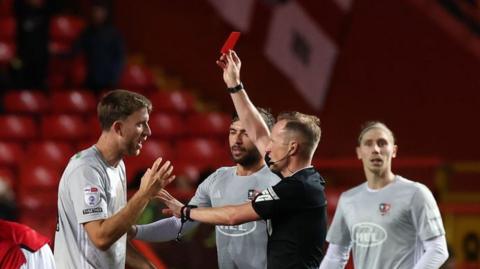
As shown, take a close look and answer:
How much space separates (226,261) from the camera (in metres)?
6.08

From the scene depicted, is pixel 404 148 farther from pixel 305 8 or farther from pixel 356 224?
pixel 356 224

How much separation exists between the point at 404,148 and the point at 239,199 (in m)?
7.10

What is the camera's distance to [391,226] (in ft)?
22.0

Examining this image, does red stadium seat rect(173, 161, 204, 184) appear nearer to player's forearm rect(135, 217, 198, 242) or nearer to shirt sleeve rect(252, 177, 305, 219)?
player's forearm rect(135, 217, 198, 242)

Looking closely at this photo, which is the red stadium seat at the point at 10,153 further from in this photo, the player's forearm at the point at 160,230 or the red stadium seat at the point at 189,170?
the player's forearm at the point at 160,230

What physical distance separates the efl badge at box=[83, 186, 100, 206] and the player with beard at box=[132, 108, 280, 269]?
785 mm

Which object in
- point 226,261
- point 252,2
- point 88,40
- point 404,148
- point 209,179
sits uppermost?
point 252,2


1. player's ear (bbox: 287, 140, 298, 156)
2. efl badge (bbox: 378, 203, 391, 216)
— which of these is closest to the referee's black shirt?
player's ear (bbox: 287, 140, 298, 156)

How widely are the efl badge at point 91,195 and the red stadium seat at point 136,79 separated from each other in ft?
26.8

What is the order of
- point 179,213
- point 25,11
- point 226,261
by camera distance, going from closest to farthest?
point 179,213
point 226,261
point 25,11

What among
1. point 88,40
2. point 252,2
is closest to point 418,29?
point 252,2

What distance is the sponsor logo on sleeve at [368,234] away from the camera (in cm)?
671

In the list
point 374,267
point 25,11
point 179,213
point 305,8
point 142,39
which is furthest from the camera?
point 142,39

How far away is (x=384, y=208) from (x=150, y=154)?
19.0 feet
